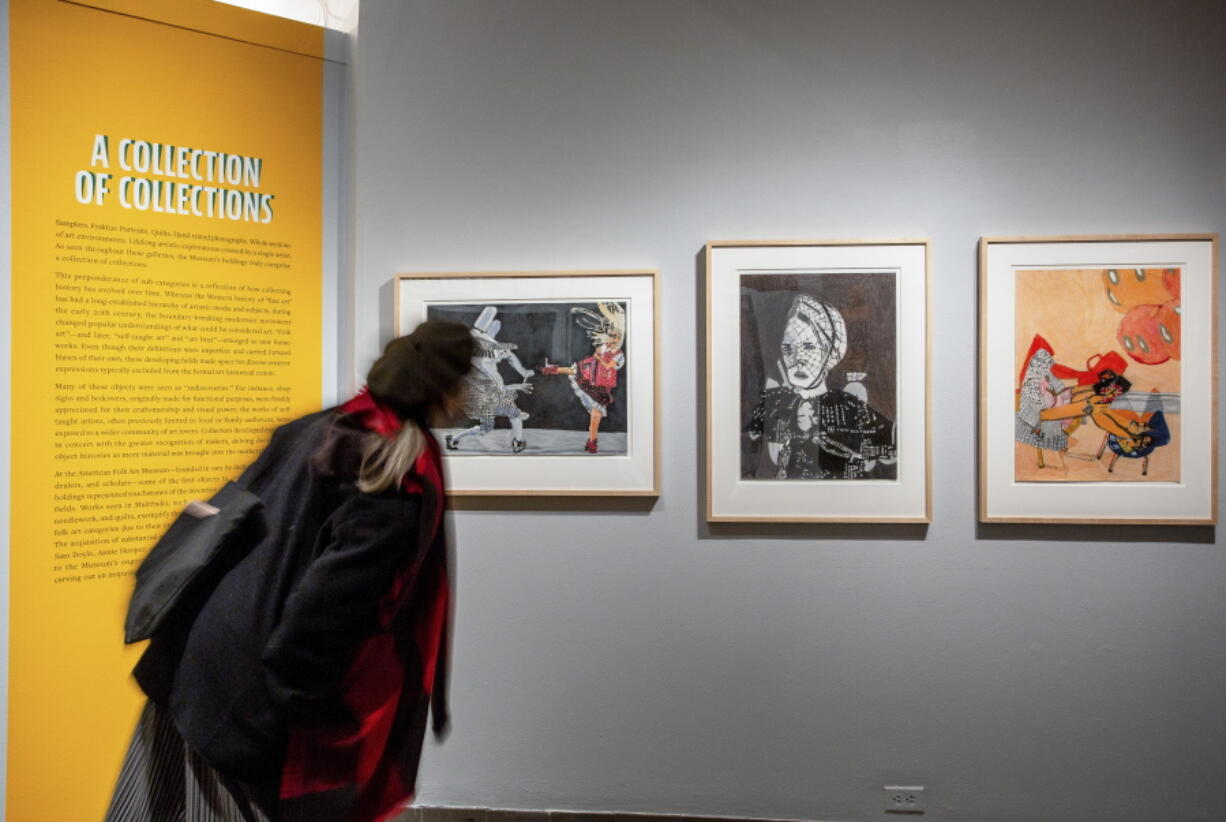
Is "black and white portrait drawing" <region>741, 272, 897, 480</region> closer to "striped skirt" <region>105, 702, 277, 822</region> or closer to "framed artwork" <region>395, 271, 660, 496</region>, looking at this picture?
"framed artwork" <region>395, 271, 660, 496</region>

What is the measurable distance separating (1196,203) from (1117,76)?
444 millimetres

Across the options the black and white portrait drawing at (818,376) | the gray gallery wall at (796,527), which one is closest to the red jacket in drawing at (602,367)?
the gray gallery wall at (796,527)

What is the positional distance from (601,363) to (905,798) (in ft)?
5.33

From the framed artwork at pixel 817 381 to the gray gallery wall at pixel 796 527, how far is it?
0.07m

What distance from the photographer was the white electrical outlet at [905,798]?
2.29 metres

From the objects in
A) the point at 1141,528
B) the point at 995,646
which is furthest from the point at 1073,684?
the point at 1141,528

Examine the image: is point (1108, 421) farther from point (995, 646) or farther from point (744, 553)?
point (744, 553)

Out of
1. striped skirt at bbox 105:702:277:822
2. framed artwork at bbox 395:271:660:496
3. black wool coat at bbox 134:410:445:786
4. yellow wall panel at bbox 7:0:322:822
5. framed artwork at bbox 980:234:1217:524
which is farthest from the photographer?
framed artwork at bbox 395:271:660:496

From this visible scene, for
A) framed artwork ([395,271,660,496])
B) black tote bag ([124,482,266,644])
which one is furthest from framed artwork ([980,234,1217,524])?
black tote bag ([124,482,266,644])

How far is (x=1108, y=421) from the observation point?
2219 millimetres

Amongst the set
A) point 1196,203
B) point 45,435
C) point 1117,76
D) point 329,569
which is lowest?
point 329,569

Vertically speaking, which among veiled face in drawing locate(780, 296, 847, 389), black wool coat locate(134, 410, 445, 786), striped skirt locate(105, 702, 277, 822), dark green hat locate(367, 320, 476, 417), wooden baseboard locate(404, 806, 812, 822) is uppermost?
veiled face in drawing locate(780, 296, 847, 389)

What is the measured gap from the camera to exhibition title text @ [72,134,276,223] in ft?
7.11

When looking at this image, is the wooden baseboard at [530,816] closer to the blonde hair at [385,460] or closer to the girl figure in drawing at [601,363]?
the girl figure in drawing at [601,363]
